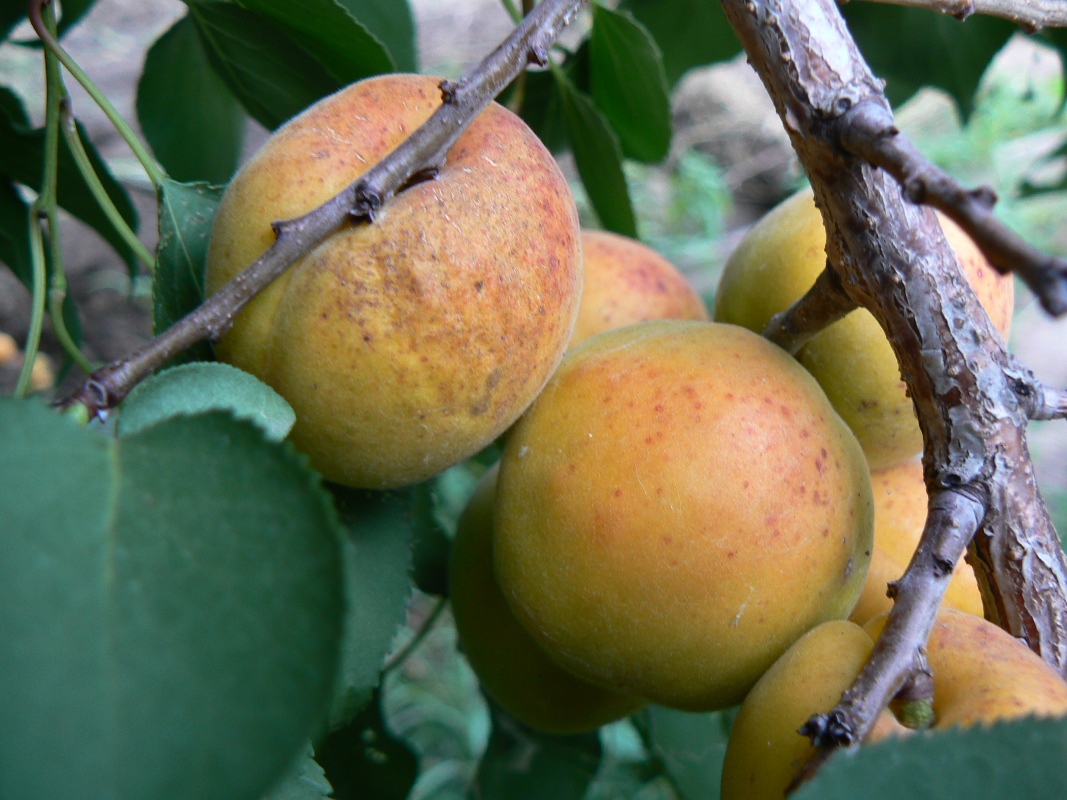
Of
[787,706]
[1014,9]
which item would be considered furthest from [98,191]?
[1014,9]

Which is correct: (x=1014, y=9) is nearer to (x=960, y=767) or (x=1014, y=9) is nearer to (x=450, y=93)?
(x=450, y=93)

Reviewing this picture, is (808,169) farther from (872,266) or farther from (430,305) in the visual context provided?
(430,305)

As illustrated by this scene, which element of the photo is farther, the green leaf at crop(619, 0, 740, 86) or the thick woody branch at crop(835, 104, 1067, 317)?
the green leaf at crop(619, 0, 740, 86)

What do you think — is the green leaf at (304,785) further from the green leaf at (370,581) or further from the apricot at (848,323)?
the apricot at (848,323)

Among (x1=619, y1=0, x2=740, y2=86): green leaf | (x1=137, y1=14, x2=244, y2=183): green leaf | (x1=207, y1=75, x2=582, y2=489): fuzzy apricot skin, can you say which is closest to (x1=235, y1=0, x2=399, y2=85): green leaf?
(x1=207, y1=75, x2=582, y2=489): fuzzy apricot skin

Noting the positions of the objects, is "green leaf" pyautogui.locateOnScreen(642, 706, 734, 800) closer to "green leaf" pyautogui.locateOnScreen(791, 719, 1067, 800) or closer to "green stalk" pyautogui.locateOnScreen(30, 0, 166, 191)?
"green leaf" pyautogui.locateOnScreen(791, 719, 1067, 800)

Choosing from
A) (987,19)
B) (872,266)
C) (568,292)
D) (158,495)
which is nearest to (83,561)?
(158,495)

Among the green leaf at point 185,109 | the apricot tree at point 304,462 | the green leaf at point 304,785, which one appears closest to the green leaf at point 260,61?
the apricot tree at point 304,462
